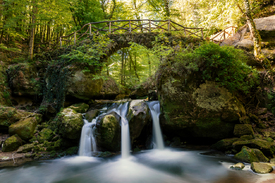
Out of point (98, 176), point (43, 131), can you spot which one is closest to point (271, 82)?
point (98, 176)

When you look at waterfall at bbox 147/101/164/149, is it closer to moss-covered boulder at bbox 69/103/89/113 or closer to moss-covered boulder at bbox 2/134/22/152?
moss-covered boulder at bbox 69/103/89/113

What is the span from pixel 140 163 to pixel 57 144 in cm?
350

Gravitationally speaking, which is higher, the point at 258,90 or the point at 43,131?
the point at 258,90

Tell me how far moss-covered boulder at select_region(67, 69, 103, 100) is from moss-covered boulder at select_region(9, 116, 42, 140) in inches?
86.9

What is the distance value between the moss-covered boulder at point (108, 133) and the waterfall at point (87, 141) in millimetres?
265

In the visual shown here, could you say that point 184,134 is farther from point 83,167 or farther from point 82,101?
point 82,101

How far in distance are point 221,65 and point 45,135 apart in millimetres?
7699

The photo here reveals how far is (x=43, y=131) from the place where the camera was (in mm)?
6598

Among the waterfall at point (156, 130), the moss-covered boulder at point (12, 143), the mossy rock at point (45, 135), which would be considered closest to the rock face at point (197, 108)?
the waterfall at point (156, 130)

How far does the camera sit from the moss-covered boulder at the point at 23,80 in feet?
28.2

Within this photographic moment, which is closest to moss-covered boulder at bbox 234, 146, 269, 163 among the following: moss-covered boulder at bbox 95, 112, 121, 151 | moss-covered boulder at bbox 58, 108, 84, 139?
moss-covered boulder at bbox 95, 112, 121, 151

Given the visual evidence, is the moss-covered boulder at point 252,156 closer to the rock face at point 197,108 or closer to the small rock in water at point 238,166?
the small rock in water at point 238,166

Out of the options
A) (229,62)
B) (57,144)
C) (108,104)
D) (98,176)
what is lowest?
(98,176)

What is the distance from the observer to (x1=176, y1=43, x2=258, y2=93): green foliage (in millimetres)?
5680
